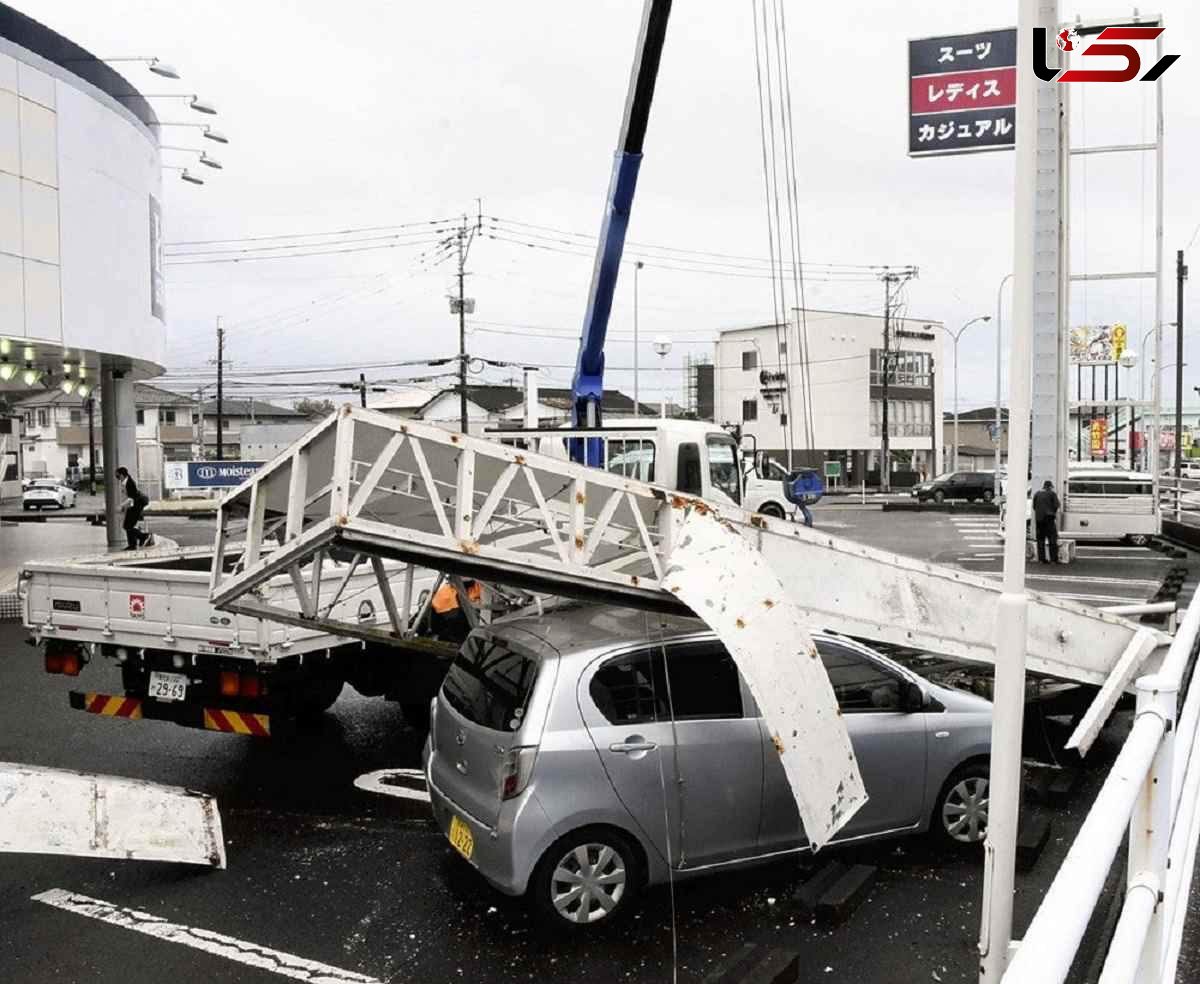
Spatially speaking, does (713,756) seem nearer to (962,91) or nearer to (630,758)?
(630,758)

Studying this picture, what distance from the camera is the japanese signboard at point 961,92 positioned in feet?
49.6

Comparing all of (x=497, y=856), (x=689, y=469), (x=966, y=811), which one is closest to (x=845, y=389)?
(x=689, y=469)

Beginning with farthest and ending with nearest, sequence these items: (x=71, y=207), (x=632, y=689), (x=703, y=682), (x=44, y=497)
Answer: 1. (x=44, y=497)
2. (x=71, y=207)
3. (x=703, y=682)
4. (x=632, y=689)

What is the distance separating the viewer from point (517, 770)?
15.4ft

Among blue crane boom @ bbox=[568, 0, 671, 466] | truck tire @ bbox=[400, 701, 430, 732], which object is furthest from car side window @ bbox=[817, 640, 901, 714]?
blue crane boom @ bbox=[568, 0, 671, 466]

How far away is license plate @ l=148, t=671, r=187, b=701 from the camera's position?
6711 millimetres

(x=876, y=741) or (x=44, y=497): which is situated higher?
(x=876, y=741)

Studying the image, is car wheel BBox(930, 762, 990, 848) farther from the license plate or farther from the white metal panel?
the license plate

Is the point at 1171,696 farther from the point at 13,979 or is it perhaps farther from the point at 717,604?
the point at 13,979

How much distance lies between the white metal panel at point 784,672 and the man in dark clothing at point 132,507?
16.2 meters

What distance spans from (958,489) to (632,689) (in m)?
37.8

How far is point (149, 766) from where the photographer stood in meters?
7.46

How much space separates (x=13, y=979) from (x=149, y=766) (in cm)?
300

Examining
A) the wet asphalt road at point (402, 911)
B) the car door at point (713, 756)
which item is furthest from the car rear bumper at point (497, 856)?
the car door at point (713, 756)
